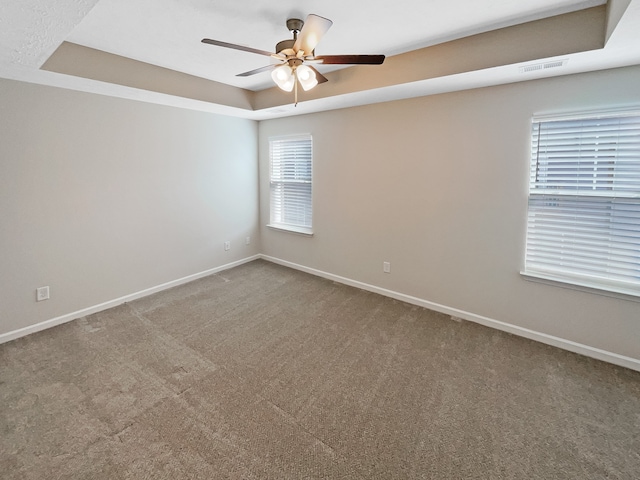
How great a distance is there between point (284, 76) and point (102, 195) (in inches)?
98.7

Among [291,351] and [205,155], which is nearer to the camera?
[291,351]

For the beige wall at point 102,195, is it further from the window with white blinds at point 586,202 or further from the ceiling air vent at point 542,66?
the window with white blinds at point 586,202

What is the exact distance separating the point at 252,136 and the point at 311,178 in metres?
1.35

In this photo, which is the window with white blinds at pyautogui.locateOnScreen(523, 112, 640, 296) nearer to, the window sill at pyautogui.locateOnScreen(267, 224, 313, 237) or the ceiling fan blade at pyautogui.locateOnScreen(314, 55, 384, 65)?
the ceiling fan blade at pyautogui.locateOnScreen(314, 55, 384, 65)

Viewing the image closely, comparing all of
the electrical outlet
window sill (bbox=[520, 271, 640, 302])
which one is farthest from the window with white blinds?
the electrical outlet

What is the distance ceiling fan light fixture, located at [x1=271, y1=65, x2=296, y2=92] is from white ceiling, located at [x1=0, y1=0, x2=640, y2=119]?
0.39m

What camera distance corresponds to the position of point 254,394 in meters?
2.12

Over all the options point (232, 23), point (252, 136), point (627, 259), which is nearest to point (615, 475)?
point (627, 259)

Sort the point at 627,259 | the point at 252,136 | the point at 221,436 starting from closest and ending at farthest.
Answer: the point at 221,436 → the point at 627,259 → the point at 252,136

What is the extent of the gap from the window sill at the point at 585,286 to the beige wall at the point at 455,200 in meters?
0.04

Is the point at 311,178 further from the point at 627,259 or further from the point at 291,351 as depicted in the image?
the point at 627,259

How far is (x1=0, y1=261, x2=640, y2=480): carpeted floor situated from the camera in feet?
5.29

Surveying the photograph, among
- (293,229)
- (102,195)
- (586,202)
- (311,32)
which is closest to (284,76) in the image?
(311,32)

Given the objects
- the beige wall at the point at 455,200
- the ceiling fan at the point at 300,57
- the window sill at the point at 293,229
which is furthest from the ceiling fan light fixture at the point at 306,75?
the window sill at the point at 293,229
